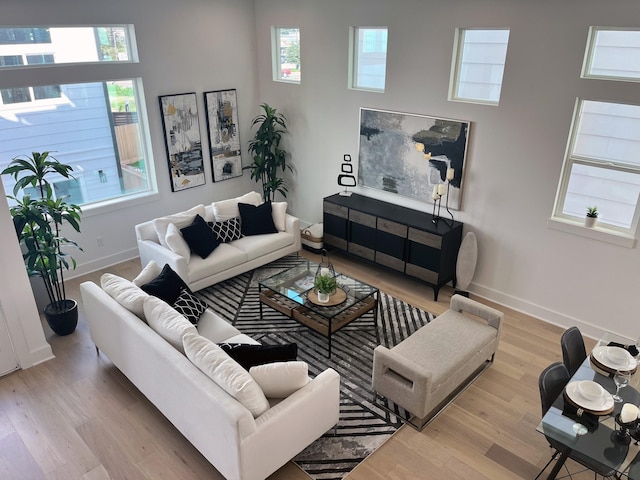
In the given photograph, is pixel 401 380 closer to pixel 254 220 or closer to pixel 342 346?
pixel 342 346

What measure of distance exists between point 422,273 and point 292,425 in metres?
3.01

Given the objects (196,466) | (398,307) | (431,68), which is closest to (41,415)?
(196,466)

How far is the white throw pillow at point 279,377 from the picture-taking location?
3.48 m

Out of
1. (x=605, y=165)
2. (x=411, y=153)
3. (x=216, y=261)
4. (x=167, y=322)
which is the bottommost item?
(x=216, y=261)

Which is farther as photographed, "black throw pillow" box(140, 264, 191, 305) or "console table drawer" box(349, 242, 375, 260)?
"console table drawer" box(349, 242, 375, 260)

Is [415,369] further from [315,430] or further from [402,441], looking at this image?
[315,430]

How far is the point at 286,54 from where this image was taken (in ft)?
24.1

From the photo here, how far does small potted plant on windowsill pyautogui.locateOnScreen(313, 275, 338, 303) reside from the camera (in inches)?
191

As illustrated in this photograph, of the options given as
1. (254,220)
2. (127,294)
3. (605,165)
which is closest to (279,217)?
(254,220)

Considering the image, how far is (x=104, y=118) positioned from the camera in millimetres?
6484

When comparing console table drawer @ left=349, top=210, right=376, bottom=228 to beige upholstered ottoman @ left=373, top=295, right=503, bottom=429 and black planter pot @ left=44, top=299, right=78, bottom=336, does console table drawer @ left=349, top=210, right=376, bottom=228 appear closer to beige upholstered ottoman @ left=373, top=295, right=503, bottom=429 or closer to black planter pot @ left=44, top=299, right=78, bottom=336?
beige upholstered ottoman @ left=373, top=295, right=503, bottom=429

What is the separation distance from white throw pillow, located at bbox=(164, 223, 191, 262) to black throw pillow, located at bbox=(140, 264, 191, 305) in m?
0.98

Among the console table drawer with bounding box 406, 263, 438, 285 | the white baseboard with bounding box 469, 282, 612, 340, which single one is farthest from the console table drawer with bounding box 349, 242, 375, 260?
the white baseboard with bounding box 469, 282, 612, 340

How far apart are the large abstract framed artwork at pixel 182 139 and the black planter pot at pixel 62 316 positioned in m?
2.47
